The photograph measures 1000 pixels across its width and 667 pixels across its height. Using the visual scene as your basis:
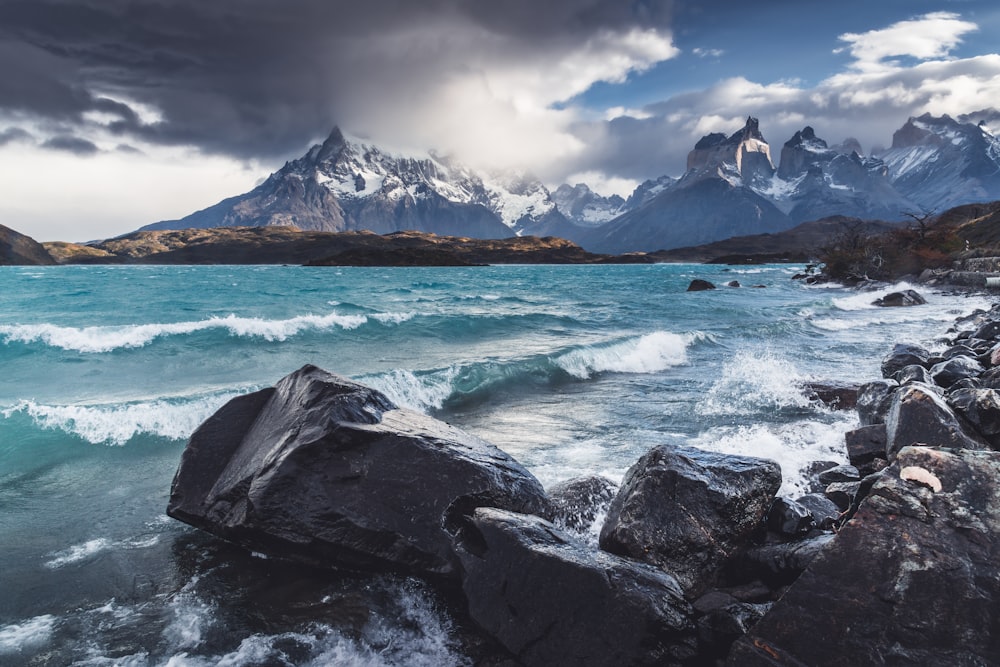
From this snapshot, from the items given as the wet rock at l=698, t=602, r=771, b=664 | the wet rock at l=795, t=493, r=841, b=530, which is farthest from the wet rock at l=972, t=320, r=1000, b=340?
the wet rock at l=698, t=602, r=771, b=664

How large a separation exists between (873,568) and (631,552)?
8.84 ft

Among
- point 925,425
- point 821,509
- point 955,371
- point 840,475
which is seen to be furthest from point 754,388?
point 821,509

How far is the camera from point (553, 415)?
619 inches

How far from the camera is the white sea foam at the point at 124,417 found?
44.0 ft

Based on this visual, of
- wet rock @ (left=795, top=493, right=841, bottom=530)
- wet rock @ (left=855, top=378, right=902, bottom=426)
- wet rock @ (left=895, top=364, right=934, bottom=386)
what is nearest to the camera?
wet rock @ (left=795, top=493, right=841, bottom=530)

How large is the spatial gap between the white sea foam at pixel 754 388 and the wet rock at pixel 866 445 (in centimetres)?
503

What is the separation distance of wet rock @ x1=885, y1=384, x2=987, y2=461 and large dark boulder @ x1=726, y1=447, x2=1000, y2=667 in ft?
13.1

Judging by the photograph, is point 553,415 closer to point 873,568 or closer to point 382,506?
point 382,506

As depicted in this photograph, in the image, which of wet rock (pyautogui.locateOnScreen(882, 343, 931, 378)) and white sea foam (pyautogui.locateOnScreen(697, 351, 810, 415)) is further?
wet rock (pyautogui.locateOnScreen(882, 343, 931, 378))

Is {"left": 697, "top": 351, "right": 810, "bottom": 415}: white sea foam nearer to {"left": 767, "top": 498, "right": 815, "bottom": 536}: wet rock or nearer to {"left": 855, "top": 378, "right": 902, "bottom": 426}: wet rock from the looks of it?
{"left": 855, "top": 378, "right": 902, "bottom": 426}: wet rock

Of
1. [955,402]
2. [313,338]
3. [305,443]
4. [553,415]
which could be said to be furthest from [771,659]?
[313,338]

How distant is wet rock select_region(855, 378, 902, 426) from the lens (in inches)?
461

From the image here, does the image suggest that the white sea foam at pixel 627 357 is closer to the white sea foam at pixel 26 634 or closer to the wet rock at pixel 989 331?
the wet rock at pixel 989 331

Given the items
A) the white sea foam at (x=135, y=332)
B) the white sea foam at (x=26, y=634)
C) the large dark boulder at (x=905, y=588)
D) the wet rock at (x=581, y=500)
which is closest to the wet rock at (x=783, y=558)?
the large dark boulder at (x=905, y=588)
